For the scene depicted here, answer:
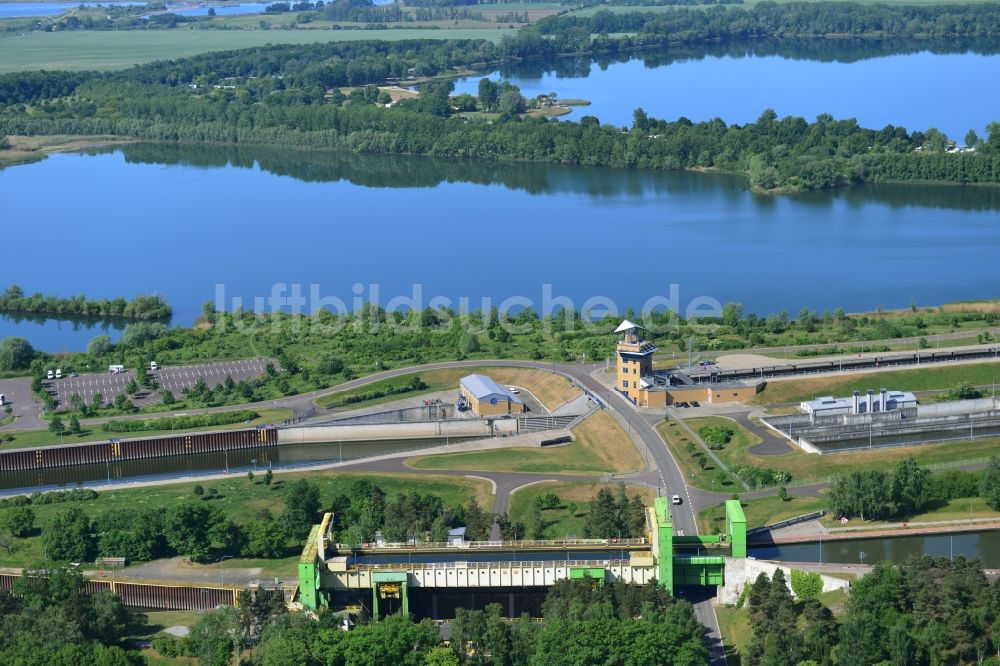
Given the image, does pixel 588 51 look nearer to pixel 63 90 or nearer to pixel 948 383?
pixel 63 90

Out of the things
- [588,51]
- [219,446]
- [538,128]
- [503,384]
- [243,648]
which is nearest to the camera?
[243,648]

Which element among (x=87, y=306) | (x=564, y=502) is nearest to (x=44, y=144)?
(x=87, y=306)

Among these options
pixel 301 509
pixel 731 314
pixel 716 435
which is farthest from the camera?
pixel 731 314

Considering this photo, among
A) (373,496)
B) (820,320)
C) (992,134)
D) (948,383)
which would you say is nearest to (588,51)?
(992,134)

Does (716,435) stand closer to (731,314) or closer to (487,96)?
(731,314)

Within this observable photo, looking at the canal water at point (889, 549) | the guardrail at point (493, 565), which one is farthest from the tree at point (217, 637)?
the canal water at point (889, 549)

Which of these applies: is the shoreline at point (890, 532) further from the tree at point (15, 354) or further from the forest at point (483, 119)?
the forest at point (483, 119)
